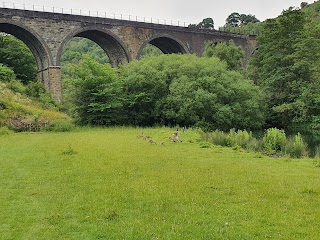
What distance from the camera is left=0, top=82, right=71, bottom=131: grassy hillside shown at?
26781 millimetres

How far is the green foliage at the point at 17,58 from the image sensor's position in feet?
135

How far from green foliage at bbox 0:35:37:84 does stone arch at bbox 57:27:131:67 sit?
679 centimetres

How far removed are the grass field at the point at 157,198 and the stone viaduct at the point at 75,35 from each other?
25.1 meters

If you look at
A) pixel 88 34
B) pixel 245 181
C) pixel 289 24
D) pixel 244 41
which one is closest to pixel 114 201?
pixel 245 181

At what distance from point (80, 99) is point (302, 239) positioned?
26.3 m

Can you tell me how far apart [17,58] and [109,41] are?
10145 mm

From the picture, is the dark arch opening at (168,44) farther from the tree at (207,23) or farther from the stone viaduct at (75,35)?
the tree at (207,23)

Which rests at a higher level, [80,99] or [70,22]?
[70,22]

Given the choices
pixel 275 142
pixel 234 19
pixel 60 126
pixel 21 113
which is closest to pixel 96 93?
pixel 60 126

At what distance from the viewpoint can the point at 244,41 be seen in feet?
182

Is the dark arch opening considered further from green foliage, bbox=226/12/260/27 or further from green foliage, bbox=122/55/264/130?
green foliage, bbox=226/12/260/27

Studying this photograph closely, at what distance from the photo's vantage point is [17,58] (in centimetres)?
4219

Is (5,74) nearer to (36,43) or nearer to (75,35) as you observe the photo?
(36,43)

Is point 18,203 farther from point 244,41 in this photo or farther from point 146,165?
point 244,41
